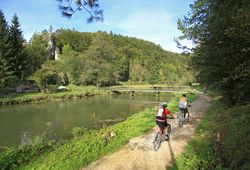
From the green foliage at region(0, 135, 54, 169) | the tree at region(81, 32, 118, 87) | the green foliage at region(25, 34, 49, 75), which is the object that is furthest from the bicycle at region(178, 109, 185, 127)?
the green foliage at region(25, 34, 49, 75)

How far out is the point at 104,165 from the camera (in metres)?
6.57

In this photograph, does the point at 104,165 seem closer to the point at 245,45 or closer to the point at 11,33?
the point at 245,45

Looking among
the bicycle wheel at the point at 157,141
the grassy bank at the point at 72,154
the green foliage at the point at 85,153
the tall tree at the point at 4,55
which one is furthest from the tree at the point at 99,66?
the bicycle wheel at the point at 157,141

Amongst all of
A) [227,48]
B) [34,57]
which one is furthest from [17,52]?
[227,48]

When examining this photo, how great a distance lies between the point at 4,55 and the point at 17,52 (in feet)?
17.6

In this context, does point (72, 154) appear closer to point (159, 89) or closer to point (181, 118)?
point (181, 118)

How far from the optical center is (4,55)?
3831cm

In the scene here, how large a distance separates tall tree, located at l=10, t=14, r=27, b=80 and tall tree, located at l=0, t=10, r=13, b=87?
2174 millimetres

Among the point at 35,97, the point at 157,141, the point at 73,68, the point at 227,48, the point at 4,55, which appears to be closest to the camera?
the point at 157,141

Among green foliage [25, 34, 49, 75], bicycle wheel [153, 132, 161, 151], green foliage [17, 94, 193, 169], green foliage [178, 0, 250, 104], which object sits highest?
green foliage [25, 34, 49, 75]

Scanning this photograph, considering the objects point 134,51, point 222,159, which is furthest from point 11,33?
point 134,51

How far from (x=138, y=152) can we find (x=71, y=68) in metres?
50.4

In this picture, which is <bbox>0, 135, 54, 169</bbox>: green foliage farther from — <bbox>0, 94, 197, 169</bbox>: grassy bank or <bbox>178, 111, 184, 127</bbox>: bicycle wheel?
<bbox>178, 111, 184, 127</bbox>: bicycle wheel

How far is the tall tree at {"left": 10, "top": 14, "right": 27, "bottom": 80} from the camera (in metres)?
42.5
